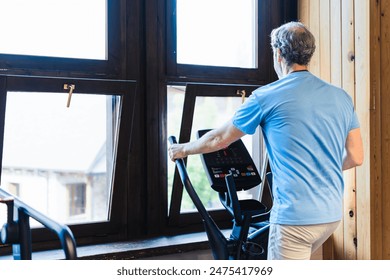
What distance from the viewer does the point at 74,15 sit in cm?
283

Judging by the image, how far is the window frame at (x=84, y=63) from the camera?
8.68ft

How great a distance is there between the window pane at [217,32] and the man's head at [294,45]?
3.50 feet

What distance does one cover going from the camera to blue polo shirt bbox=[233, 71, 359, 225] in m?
2.08

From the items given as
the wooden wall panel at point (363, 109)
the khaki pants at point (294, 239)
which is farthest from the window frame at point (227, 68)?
the khaki pants at point (294, 239)

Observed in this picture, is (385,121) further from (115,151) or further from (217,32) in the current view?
(115,151)

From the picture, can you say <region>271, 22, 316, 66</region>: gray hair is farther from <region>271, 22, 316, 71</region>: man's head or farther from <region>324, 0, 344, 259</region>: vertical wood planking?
<region>324, 0, 344, 259</region>: vertical wood planking

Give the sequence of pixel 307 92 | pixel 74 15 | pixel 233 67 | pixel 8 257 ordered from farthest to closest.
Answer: pixel 233 67 → pixel 74 15 → pixel 8 257 → pixel 307 92

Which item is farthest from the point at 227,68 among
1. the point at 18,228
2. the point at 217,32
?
the point at 18,228

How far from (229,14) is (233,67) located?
14.8 inches

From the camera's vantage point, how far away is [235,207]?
2.30m

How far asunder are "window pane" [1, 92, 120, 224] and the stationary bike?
2.09ft
